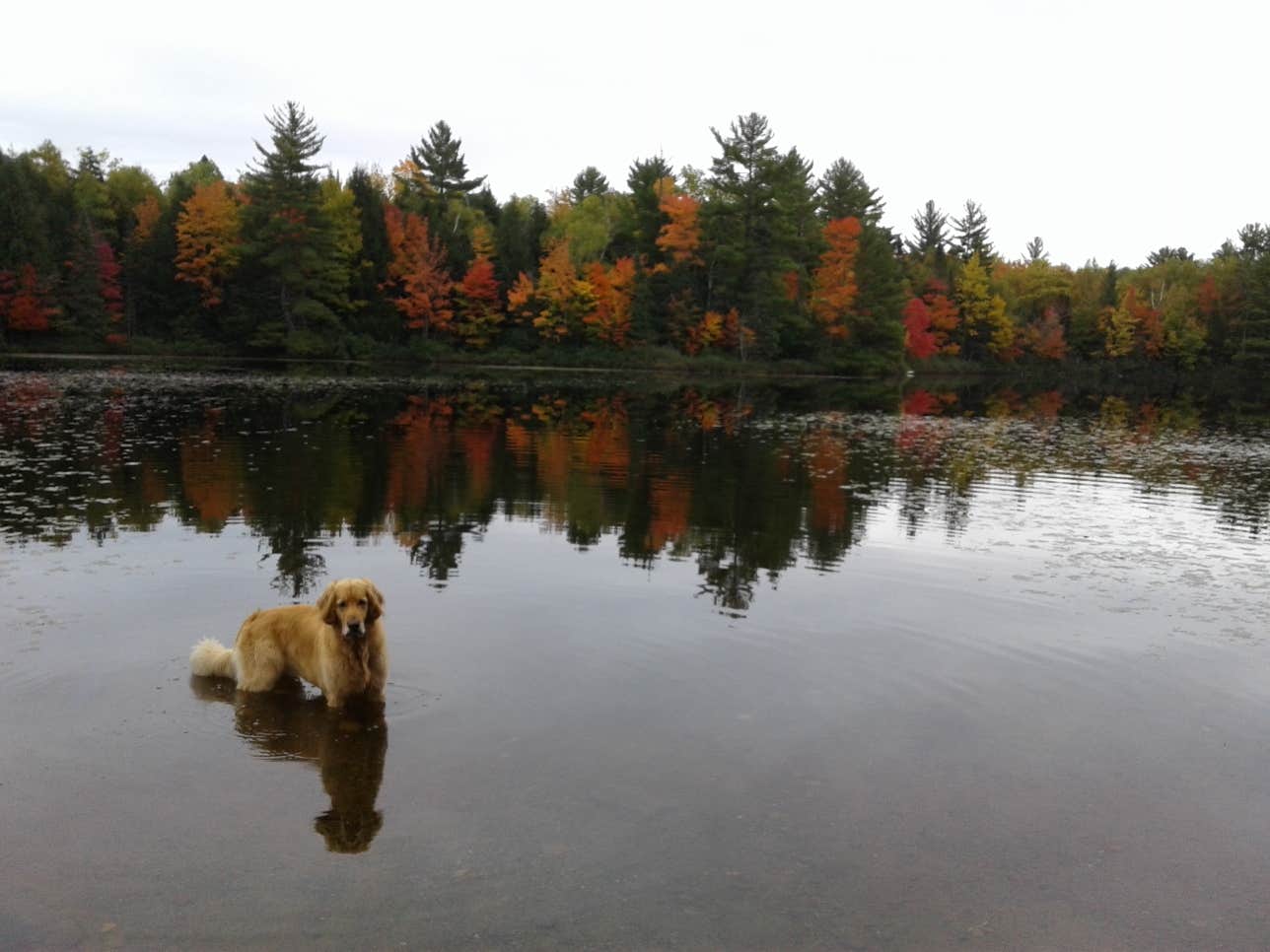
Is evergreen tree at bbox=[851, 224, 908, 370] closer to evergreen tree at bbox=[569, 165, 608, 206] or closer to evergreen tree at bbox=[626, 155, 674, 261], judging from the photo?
evergreen tree at bbox=[626, 155, 674, 261]

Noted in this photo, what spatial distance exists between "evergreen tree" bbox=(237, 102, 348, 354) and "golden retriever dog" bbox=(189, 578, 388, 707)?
61.1m

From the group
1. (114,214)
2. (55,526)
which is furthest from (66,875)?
(114,214)

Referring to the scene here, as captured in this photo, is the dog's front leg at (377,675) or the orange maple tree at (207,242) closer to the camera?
the dog's front leg at (377,675)

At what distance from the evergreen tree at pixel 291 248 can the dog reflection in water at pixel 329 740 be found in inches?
2415

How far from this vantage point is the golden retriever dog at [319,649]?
642 centimetres

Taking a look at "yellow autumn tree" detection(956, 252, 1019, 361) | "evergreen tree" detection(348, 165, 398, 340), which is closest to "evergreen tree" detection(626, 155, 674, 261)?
"evergreen tree" detection(348, 165, 398, 340)

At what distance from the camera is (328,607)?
644 cm

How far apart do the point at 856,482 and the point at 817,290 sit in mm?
53748

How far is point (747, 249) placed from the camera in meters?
67.4

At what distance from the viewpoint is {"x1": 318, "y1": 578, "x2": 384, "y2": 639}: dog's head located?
6348 mm

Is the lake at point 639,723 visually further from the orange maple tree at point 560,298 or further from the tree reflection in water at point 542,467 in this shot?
the orange maple tree at point 560,298

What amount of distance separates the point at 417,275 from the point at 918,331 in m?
36.9

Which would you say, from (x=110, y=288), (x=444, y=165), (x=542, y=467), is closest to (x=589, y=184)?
(x=444, y=165)

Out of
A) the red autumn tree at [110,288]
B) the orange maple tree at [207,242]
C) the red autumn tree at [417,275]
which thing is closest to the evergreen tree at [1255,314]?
the red autumn tree at [417,275]
